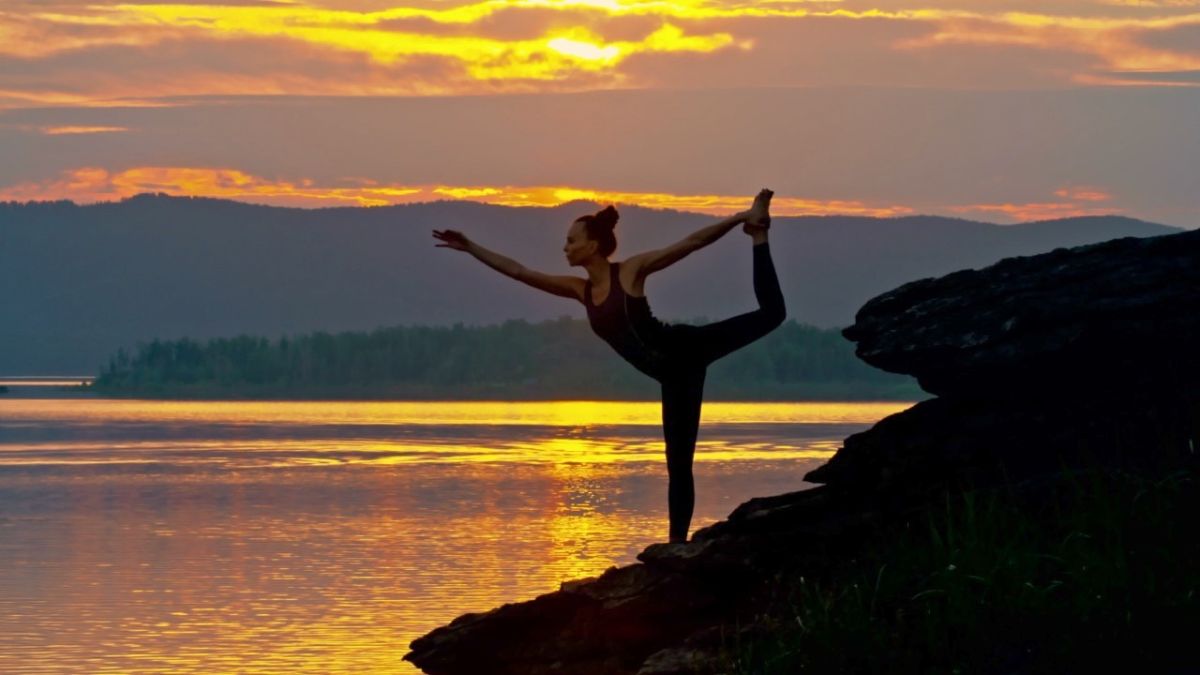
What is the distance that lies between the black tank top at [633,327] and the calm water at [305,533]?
14.6 ft

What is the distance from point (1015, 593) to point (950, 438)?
297cm

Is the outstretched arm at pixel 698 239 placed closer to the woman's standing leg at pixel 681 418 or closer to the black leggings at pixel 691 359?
the black leggings at pixel 691 359

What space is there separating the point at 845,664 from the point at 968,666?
2.94 feet

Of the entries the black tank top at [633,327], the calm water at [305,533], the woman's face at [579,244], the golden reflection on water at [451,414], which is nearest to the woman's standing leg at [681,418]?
the black tank top at [633,327]

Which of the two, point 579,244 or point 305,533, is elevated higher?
point 579,244

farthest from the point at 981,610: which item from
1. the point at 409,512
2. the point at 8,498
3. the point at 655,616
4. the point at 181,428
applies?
the point at 181,428

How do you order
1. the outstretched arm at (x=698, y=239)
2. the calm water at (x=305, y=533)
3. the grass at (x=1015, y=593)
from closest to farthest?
the grass at (x=1015, y=593)
the outstretched arm at (x=698, y=239)
the calm water at (x=305, y=533)

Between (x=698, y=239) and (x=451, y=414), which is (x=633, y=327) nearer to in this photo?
(x=698, y=239)

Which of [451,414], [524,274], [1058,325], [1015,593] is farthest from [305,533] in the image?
[451,414]

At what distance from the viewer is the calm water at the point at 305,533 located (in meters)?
22.6

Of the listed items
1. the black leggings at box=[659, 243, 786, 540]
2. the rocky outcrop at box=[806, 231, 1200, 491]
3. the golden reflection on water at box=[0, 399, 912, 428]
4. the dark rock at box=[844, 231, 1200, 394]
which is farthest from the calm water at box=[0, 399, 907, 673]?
the golden reflection on water at box=[0, 399, 912, 428]

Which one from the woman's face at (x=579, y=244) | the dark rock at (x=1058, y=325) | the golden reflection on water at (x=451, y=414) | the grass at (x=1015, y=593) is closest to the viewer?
the grass at (x=1015, y=593)

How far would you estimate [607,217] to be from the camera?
57.5 ft

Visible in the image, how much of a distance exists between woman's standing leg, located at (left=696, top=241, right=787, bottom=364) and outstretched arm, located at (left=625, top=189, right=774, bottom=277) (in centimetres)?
33
